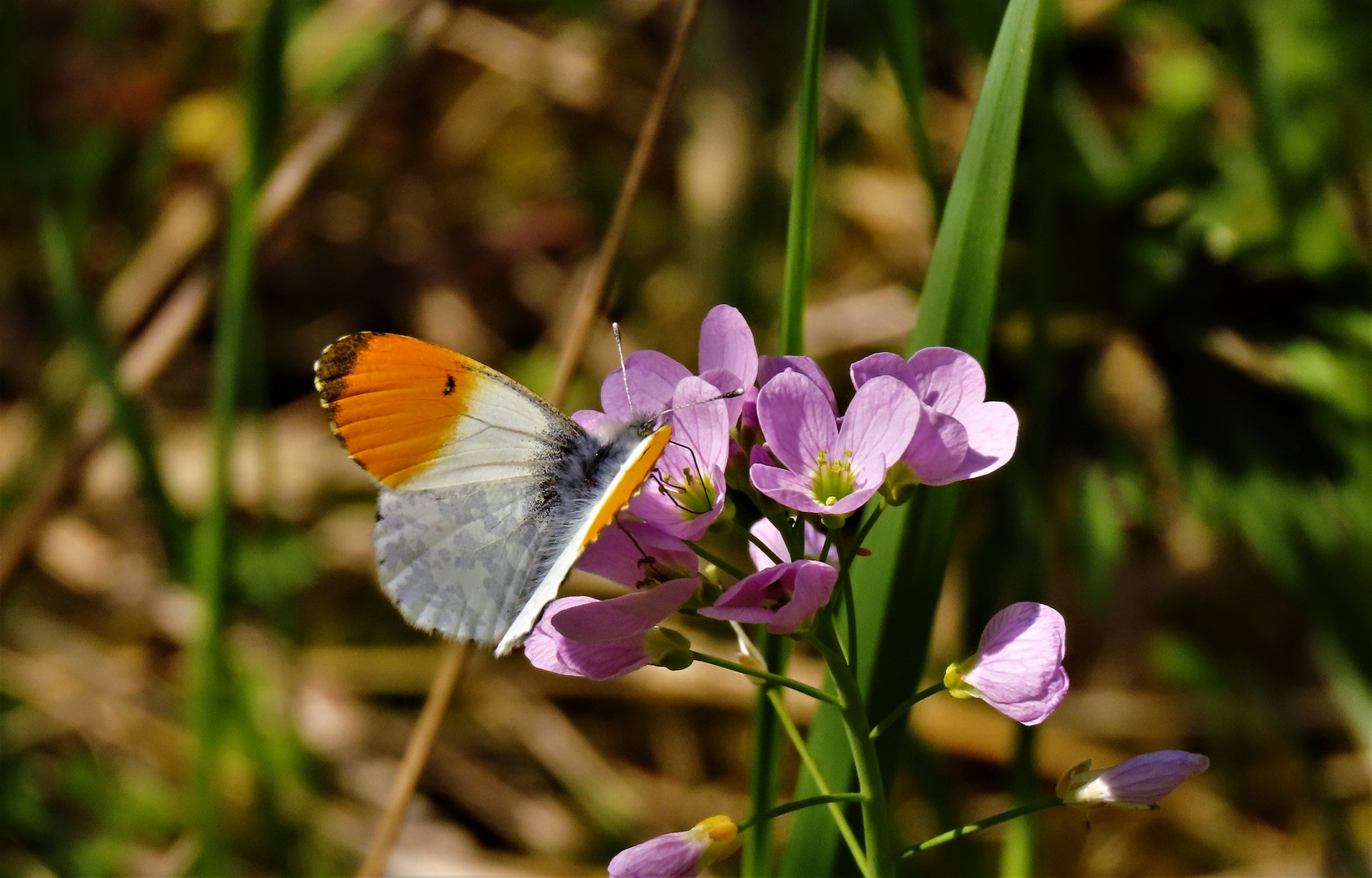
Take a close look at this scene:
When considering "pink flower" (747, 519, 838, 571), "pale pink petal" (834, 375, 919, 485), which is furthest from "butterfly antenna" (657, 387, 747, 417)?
"pink flower" (747, 519, 838, 571)

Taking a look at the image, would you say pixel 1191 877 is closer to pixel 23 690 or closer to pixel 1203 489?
pixel 1203 489

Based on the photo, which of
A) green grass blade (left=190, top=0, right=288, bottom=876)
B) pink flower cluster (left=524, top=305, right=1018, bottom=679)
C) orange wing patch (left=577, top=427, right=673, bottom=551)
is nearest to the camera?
orange wing patch (left=577, top=427, right=673, bottom=551)

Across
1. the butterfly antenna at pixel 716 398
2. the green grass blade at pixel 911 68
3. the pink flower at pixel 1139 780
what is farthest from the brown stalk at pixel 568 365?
the pink flower at pixel 1139 780

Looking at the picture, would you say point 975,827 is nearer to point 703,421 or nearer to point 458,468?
point 703,421

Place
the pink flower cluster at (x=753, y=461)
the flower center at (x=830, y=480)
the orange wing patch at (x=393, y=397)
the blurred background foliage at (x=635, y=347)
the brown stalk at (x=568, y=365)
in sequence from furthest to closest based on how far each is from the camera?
1. the blurred background foliage at (x=635, y=347)
2. the brown stalk at (x=568, y=365)
3. the orange wing patch at (x=393, y=397)
4. the flower center at (x=830, y=480)
5. the pink flower cluster at (x=753, y=461)

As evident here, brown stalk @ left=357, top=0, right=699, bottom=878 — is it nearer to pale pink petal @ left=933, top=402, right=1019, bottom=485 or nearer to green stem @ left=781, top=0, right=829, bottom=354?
green stem @ left=781, top=0, right=829, bottom=354

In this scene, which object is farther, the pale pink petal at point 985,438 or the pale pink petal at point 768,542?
the pale pink petal at point 768,542

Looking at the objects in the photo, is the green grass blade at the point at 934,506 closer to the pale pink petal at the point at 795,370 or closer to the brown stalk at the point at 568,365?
the pale pink petal at the point at 795,370
